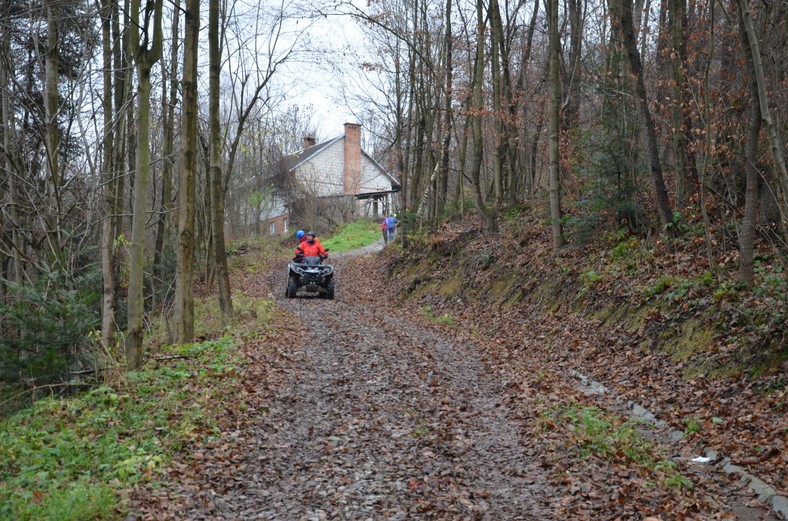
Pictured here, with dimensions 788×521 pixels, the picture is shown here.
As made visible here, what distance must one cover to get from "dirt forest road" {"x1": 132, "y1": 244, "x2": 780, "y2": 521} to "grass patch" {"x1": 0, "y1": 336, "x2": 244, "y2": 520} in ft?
1.53

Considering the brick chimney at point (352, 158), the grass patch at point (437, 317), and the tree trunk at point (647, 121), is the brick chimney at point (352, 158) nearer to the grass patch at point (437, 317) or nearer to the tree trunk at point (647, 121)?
the grass patch at point (437, 317)

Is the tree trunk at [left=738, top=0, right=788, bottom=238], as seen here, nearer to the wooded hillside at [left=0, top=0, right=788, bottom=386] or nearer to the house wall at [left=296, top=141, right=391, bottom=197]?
the wooded hillside at [left=0, top=0, right=788, bottom=386]

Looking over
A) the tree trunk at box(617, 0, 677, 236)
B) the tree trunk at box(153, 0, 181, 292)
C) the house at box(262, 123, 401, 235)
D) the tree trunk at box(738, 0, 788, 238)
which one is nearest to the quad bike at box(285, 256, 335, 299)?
the tree trunk at box(153, 0, 181, 292)

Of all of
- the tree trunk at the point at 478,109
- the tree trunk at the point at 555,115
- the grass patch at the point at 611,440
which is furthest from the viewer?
the tree trunk at the point at 478,109

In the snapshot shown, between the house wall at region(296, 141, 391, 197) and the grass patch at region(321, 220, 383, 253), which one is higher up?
the house wall at region(296, 141, 391, 197)

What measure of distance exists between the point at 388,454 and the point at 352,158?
49.6 metres

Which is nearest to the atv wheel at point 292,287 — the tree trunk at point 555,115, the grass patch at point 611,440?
the tree trunk at point 555,115

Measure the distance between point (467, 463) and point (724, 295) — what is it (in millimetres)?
5101

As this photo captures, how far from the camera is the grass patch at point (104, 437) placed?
511 cm

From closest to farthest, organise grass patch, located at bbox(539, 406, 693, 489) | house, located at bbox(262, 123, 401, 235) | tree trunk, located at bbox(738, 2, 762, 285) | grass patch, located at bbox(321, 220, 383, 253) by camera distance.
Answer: grass patch, located at bbox(539, 406, 693, 489) → tree trunk, located at bbox(738, 2, 762, 285) → grass patch, located at bbox(321, 220, 383, 253) → house, located at bbox(262, 123, 401, 235)

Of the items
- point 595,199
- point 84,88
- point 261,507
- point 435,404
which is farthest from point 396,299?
point 261,507

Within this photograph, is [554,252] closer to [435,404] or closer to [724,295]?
[724,295]

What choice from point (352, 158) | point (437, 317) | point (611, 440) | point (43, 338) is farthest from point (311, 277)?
point (352, 158)

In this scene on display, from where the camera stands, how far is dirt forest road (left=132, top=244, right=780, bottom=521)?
551cm
